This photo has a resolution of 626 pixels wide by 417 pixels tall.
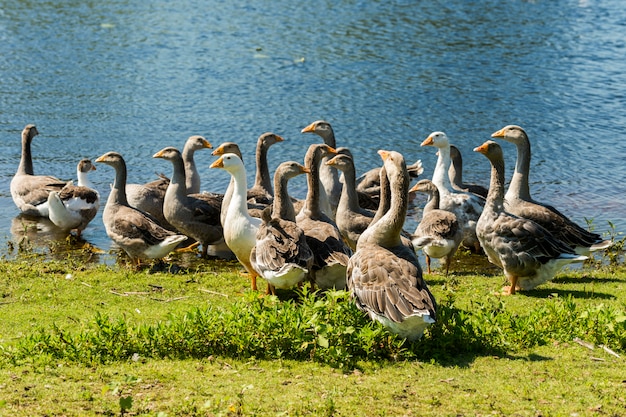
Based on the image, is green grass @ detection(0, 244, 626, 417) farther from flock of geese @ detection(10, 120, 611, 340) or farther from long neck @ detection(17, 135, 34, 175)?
long neck @ detection(17, 135, 34, 175)

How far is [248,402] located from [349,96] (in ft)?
58.8

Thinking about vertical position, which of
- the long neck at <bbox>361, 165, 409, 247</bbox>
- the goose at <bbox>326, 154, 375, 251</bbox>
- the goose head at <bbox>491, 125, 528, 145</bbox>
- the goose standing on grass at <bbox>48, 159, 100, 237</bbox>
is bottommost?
the goose standing on grass at <bbox>48, 159, 100, 237</bbox>

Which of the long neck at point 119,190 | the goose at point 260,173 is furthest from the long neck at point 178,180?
the long neck at point 119,190

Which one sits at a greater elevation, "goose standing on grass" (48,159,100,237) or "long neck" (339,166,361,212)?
"long neck" (339,166,361,212)

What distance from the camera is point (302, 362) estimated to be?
8820 millimetres

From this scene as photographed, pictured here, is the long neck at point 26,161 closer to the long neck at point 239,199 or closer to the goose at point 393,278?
the long neck at point 239,199

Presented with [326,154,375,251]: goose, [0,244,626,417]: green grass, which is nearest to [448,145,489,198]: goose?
[326,154,375,251]: goose

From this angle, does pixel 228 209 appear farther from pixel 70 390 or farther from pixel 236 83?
pixel 236 83

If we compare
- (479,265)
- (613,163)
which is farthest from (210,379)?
(613,163)

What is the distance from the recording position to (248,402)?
7.78 meters

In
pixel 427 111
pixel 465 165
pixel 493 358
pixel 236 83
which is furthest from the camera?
pixel 236 83

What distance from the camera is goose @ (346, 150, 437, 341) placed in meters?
8.71

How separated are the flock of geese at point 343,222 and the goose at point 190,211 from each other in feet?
0.07

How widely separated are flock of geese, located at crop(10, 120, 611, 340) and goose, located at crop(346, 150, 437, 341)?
1 centimetres
